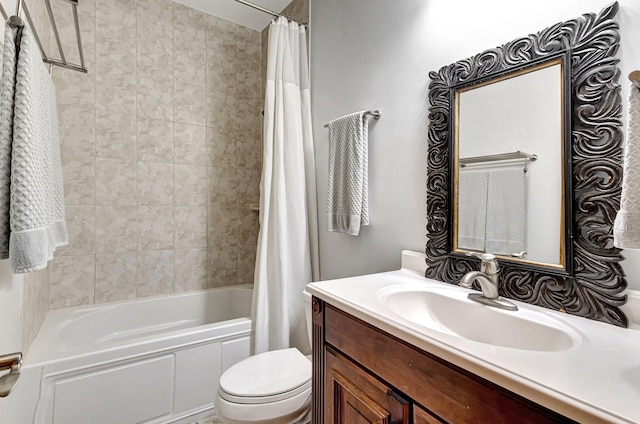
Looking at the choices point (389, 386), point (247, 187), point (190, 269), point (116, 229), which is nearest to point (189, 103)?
point (247, 187)

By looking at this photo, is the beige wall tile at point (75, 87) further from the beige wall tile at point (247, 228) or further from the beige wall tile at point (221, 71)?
the beige wall tile at point (247, 228)

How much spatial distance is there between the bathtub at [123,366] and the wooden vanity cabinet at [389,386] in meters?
0.99

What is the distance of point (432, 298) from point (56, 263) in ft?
7.64

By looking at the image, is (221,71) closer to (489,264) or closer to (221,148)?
(221,148)

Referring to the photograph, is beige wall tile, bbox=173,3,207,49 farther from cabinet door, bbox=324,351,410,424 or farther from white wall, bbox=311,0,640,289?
cabinet door, bbox=324,351,410,424

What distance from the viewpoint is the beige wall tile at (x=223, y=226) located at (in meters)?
2.54

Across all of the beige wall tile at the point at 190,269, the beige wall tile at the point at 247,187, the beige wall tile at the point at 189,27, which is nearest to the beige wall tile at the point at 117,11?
the beige wall tile at the point at 189,27

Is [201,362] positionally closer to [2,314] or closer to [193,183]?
[2,314]

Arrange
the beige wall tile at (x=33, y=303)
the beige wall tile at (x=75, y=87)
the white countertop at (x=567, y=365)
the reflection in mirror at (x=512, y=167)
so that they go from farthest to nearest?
1. the beige wall tile at (x=75, y=87)
2. the beige wall tile at (x=33, y=303)
3. the reflection in mirror at (x=512, y=167)
4. the white countertop at (x=567, y=365)

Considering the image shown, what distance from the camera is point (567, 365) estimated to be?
544 mm

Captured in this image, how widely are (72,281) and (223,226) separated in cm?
107

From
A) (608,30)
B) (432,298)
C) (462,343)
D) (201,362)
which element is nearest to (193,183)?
(201,362)

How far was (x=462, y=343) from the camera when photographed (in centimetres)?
63

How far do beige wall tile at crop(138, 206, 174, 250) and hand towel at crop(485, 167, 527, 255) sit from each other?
86.5 inches
